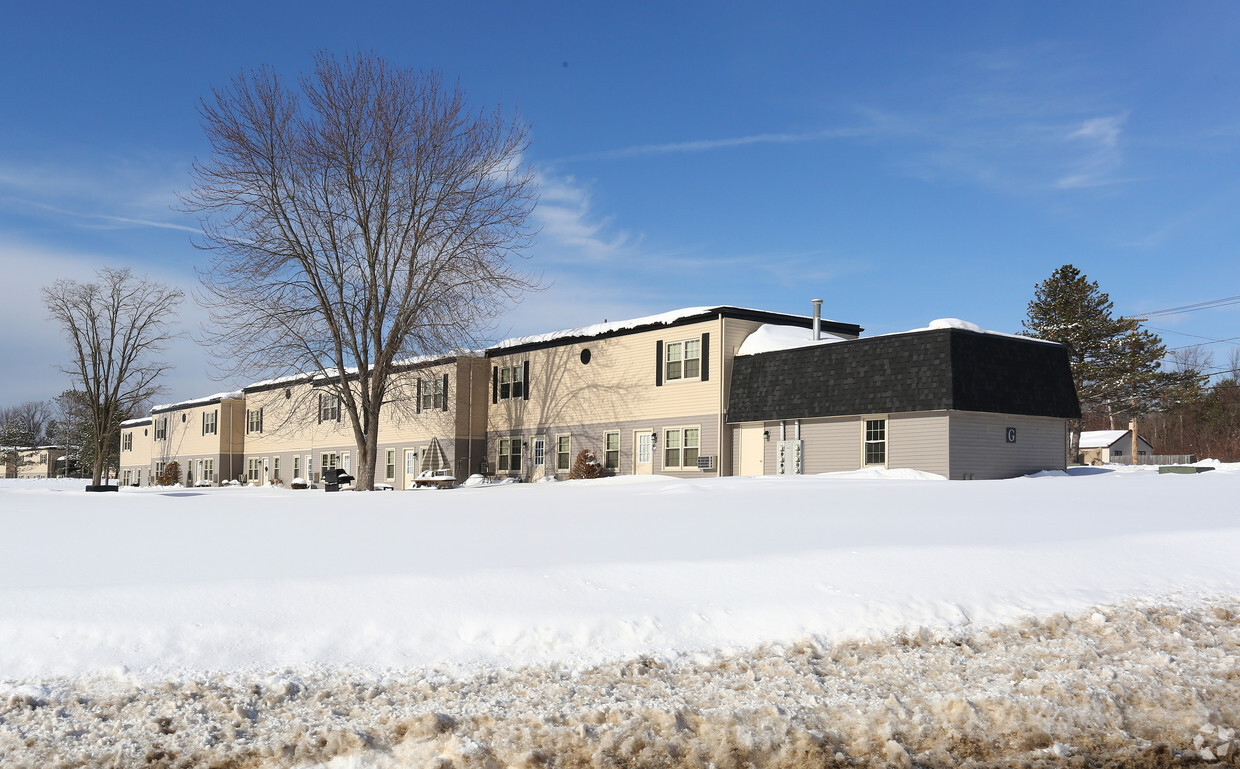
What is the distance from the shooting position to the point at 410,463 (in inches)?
1646

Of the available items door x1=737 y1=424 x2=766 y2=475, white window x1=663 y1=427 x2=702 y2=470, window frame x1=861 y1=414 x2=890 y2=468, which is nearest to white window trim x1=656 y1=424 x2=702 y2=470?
white window x1=663 y1=427 x2=702 y2=470

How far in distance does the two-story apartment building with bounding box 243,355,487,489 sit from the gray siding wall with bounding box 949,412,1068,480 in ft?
59.6

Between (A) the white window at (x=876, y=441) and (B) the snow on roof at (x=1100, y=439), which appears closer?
(A) the white window at (x=876, y=441)

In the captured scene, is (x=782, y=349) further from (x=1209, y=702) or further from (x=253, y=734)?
(x=253, y=734)

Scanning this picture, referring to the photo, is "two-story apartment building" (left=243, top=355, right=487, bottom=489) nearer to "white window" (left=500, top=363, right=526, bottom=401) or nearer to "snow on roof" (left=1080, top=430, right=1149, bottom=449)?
"white window" (left=500, top=363, right=526, bottom=401)

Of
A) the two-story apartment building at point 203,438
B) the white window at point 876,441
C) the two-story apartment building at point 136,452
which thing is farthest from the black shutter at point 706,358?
the two-story apartment building at point 136,452

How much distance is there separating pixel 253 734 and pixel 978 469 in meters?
23.5

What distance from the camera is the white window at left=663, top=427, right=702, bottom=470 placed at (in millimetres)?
30453

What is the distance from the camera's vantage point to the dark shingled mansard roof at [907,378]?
25.2 metres

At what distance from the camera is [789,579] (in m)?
8.38

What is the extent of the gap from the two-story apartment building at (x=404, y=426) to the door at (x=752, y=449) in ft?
38.8

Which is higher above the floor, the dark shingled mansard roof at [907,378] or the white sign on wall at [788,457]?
the dark shingled mansard roof at [907,378]

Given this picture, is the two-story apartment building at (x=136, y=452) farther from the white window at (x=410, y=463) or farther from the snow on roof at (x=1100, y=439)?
the snow on roof at (x=1100, y=439)

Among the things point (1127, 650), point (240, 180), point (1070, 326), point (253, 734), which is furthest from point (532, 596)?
point (1070, 326)
